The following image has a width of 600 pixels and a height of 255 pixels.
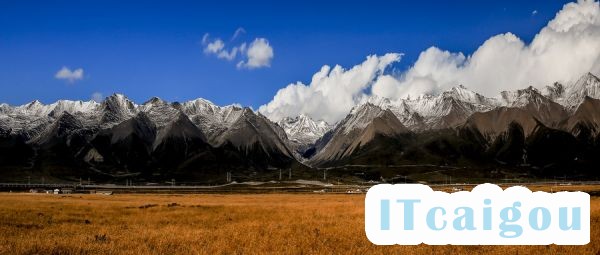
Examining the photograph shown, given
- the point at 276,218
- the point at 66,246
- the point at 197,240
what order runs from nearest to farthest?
the point at 66,246
the point at 197,240
the point at 276,218

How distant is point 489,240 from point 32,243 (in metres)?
22.2

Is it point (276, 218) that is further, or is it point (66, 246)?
point (276, 218)

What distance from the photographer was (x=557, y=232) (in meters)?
26.4

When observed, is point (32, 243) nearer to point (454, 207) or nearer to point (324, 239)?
point (324, 239)

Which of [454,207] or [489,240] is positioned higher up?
[454,207]

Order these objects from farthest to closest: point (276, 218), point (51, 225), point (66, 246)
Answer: point (276, 218), point (51, 225), point (66, 246)

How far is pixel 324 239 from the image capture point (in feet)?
102

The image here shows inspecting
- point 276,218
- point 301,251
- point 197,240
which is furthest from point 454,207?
point 276,218

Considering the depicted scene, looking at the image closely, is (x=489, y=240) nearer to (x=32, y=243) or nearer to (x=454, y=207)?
(x=454, y=207)

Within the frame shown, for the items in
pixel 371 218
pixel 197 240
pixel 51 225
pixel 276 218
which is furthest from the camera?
pixel 276 218

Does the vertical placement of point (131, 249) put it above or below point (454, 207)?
below

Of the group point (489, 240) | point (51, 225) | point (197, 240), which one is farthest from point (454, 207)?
point (51, 225)

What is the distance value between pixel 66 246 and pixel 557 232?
2322 centimetres

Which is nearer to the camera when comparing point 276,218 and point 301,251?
point 301,251
